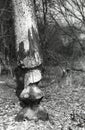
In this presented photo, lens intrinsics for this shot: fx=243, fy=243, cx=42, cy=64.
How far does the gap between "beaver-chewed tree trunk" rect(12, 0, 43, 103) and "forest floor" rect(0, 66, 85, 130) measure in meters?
0.62

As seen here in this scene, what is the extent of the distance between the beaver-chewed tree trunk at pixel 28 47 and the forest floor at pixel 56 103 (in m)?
0.62

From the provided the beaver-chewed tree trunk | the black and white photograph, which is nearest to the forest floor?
the black and white photograph

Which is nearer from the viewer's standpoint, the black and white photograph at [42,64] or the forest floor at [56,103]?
the black and white photograph at [42,64]

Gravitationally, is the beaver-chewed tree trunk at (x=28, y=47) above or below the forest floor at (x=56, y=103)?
above

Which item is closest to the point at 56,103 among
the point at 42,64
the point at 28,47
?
the point at 42,64

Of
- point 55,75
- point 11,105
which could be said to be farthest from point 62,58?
point 11,105

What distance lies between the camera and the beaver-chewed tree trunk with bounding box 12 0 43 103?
4477 mm

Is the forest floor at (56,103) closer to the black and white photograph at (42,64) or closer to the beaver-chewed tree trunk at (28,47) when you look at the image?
the black and white photograph at (42,64)

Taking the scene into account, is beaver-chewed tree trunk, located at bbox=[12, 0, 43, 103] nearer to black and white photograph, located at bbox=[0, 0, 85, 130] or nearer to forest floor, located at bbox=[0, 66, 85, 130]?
black and white photograph, located at bbox=[0, 0, 85, 130]

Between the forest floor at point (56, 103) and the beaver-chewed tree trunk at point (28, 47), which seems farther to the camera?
the forest floor at point (56, 103)

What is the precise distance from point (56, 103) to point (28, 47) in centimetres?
194

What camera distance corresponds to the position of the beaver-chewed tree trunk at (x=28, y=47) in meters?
4.48

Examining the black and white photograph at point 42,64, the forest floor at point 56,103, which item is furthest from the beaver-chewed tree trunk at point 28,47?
the forest floor at point 56,103

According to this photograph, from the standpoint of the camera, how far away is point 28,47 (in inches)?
176
